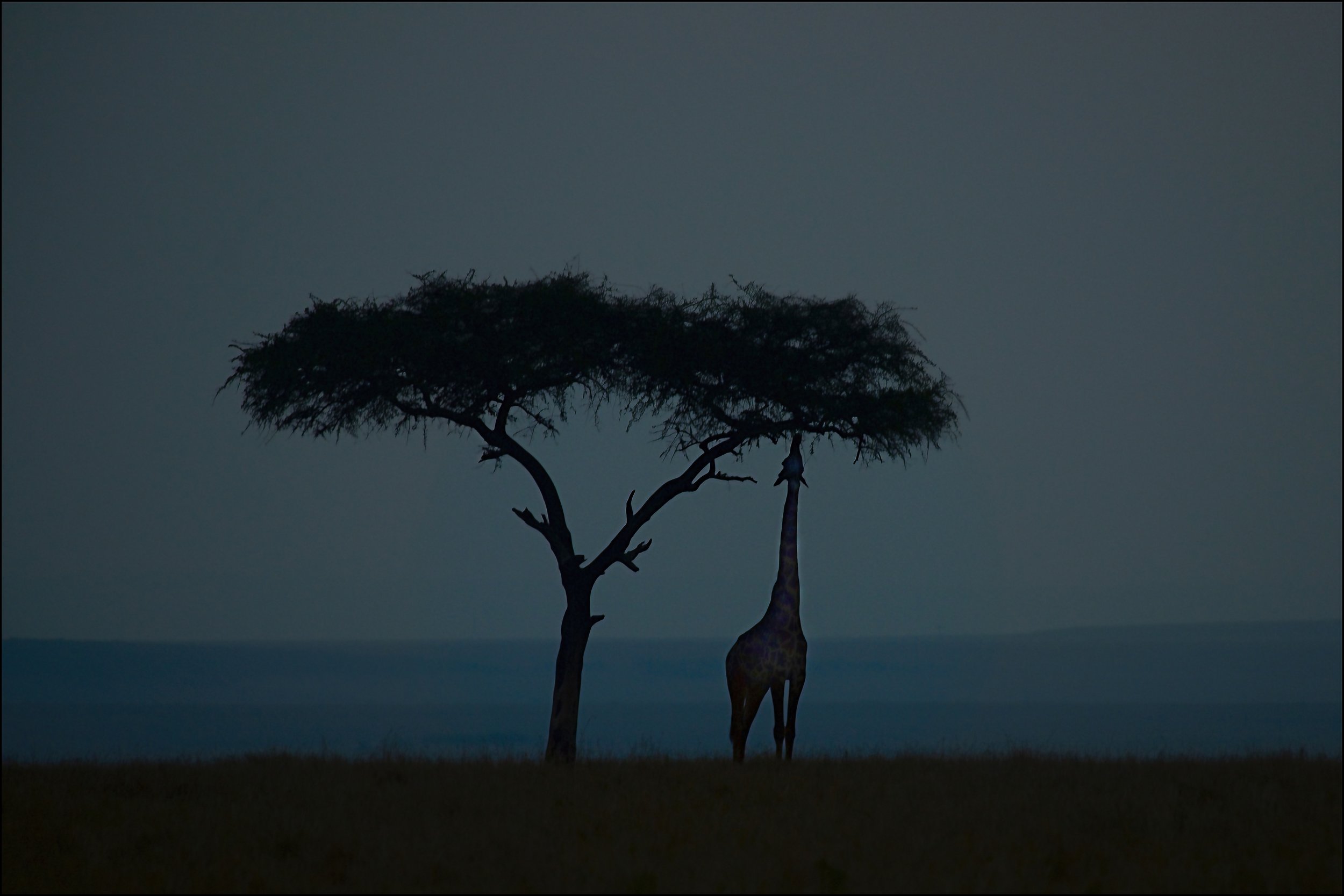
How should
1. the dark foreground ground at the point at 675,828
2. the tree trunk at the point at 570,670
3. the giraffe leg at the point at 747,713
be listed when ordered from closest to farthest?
the dark foreground ground at the point at 675,828 < the giraffe leg at the point at 747,713 < the tree trunk at the point at 570,670

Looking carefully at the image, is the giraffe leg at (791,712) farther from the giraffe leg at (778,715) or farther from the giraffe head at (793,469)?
the giraffe head at (793,469)

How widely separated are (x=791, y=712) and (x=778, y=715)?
0.22 m

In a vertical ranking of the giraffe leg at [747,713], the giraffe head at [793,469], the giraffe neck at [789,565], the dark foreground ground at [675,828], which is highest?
the giraffe head at [793,469]

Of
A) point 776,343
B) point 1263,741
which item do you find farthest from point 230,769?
point 1263,741

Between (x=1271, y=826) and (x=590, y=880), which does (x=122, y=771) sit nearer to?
(x=590, y=880)

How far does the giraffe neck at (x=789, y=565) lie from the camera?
64.3 ft

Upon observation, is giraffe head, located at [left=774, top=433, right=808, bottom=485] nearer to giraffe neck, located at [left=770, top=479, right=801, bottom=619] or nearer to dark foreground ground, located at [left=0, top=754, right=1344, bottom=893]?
giraffe neck, located at [left=770, top=479, right=801, bottom=619]

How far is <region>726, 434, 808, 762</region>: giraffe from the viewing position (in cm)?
1902

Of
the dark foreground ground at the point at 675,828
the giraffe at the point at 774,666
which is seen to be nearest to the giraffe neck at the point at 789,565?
the giraffe at the point at 774,666

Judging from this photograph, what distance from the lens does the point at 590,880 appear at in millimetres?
10703

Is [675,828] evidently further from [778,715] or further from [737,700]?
[778,715]

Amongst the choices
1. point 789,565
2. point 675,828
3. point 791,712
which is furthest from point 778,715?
point 675,828

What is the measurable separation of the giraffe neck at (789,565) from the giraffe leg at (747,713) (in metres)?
1.36

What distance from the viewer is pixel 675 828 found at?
43.0 ft
